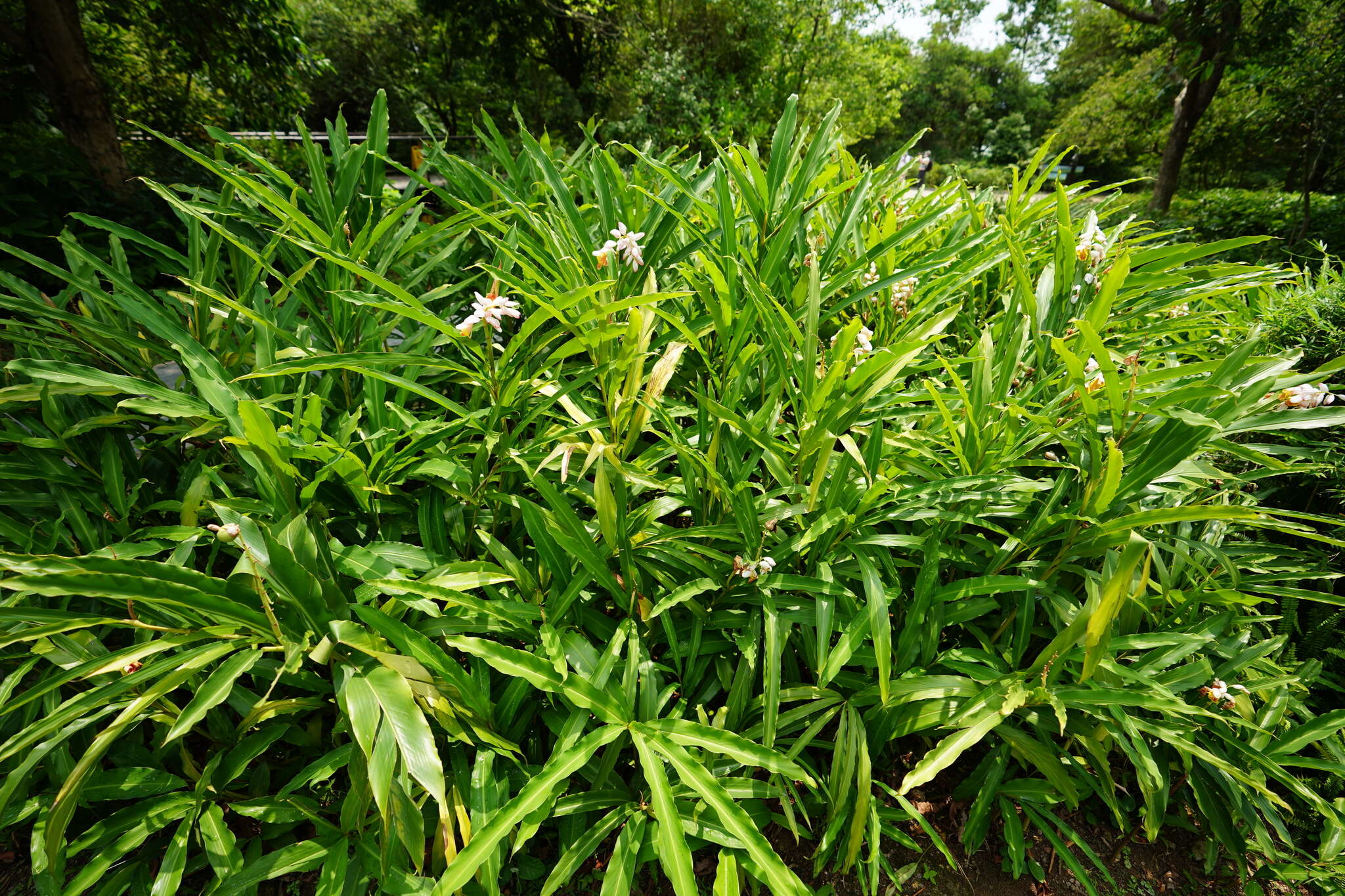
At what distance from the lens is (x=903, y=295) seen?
1.62 m

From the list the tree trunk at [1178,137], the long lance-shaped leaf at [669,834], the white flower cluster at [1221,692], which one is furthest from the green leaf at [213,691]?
the tree trunk at [1178,137]

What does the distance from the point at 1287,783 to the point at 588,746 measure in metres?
1.34

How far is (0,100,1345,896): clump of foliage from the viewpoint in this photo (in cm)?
92

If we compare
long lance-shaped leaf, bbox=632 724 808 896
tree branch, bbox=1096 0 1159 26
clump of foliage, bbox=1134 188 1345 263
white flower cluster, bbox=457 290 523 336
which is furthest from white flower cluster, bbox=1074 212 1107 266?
tree branch, bbox=1096 0 1159 26

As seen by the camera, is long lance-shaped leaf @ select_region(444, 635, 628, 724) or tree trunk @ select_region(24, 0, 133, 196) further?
tree trunk @ select_region(24, 0, 133, 196)

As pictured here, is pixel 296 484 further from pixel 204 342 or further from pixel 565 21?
pixel 565 21

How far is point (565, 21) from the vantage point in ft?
33.3

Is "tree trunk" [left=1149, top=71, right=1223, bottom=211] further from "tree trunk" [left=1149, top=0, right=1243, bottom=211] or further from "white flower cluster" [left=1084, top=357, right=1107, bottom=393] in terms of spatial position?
"white flower cluster" [left=1084, top=357, right=1107, bottom=393]

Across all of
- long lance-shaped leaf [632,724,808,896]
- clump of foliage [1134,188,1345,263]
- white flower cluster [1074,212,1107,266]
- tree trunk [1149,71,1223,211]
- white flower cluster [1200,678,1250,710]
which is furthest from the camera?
tree trunk [1149,71,1223,211]

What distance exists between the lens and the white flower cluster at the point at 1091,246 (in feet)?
4.95

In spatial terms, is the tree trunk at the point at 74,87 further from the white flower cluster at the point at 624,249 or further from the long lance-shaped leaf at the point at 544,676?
the long lance-shaped leaf at the point at 544,676

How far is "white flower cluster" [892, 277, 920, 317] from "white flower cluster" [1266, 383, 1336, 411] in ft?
2.54

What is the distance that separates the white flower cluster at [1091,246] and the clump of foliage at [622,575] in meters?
0.01

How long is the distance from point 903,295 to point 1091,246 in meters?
0.47
